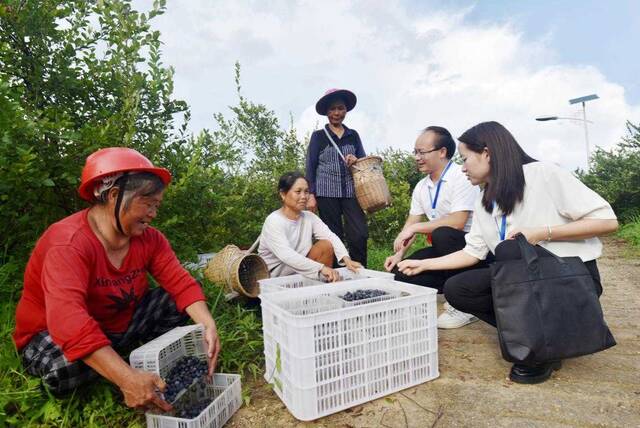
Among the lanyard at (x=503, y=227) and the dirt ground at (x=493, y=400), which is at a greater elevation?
the lanyard at (x=503, y=227)

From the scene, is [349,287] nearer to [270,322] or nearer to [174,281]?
[270,322]

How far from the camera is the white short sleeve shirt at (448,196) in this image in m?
3.26

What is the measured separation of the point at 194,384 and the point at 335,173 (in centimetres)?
264

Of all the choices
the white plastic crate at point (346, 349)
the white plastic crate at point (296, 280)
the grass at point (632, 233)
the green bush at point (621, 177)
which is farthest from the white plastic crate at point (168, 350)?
the green bush at point (621, 177)

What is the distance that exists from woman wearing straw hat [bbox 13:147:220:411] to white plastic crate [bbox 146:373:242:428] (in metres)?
0.07

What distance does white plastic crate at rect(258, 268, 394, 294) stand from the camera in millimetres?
2861

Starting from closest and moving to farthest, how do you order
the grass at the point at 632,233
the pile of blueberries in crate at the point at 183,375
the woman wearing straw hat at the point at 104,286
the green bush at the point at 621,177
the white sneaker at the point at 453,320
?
the woman wearing straw hat at the point at 104,286, the pile of blueberries in crate at the point at 183,375, the white sneaker at the point at 453,320, the grass at the point at 632,233, the green bush at the point at 621,177

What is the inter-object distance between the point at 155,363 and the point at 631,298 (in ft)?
13.9

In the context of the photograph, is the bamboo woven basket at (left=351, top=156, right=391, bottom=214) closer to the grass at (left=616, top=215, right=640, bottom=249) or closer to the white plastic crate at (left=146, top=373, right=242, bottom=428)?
the white plastic crate at (left=146, top=373, right=242, bottom=428)

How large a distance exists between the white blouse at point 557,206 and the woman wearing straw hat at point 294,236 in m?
1.39

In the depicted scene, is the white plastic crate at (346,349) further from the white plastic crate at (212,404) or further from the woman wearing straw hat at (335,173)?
the woman wearing straw hat at (335,173)

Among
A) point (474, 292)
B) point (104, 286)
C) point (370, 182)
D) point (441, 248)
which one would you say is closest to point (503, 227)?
point (474, 292)

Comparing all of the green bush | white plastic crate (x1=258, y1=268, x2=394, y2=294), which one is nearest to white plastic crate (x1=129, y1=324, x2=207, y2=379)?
white plastic crate (x1=258, y1=268, x2=394, y2=294)

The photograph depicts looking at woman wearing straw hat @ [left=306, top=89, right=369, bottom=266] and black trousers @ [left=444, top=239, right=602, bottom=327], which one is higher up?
woman wearing straw hat @ [left=306, top=89, right=369, bottom=266]
